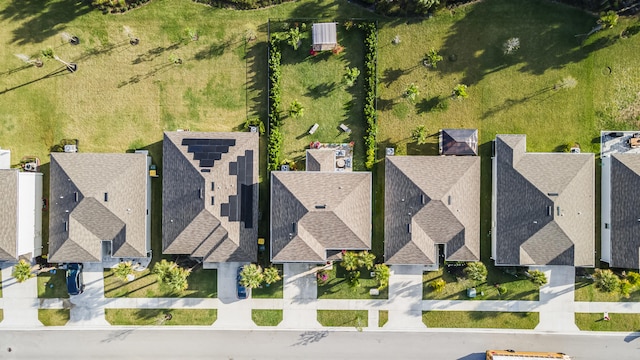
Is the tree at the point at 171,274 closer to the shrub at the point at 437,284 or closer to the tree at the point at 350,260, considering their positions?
the tree at the point at 350,260

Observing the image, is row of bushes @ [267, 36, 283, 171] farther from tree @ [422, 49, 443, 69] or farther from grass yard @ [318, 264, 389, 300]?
tree @ [422, 49, 443, 69]

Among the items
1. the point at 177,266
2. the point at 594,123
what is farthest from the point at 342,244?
the point at 594,123

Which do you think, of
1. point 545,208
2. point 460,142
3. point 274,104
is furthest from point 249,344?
point 545,208

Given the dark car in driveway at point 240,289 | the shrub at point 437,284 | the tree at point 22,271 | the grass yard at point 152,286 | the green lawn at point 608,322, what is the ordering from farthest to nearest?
the grass yard at point 152,286 → the green lawn at point 608,322 → the dark car in driveway at point 240,289 → the shrub at point 437,284 → the tree at point 22,271

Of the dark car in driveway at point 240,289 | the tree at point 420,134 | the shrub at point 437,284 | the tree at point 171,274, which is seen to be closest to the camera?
the tree at point 171,274

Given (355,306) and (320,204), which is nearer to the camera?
(320,204)

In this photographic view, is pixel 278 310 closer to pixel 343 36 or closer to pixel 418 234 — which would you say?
pixel 418 234

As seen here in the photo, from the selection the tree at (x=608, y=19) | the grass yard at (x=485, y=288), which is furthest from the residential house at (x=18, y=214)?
the tree at (x=608, y=19)
